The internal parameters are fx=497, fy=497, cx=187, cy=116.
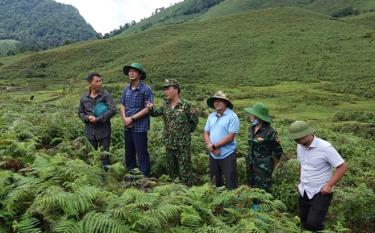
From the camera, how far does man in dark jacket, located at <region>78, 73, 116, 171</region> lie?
27.8 ft

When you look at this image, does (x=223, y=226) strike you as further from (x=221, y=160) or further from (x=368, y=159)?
(x=368, y=159)

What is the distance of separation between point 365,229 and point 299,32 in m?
93.4

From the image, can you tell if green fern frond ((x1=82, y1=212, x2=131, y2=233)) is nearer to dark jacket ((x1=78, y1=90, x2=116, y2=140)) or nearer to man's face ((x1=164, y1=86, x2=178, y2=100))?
man's face ((x1=164, y1=86, x2=178, y2=100))

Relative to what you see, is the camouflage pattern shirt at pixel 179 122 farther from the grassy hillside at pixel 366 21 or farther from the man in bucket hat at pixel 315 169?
the grassy hillside at pixel 366 21

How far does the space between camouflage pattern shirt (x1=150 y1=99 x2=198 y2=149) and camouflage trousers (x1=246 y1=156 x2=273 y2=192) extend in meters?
1.18

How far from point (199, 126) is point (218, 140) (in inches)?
294

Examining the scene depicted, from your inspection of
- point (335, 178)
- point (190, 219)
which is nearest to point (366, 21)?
point (335, 178)

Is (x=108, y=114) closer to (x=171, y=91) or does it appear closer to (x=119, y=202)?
(x=171, y=91)

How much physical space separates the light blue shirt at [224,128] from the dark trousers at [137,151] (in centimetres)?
138

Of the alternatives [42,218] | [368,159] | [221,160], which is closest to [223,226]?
[42,218]

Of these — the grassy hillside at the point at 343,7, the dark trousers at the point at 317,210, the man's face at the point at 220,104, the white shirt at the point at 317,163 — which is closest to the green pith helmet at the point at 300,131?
the white shirt at the point at 317,163

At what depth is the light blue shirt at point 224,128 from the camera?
25.3 ft

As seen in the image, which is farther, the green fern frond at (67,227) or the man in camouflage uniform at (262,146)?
the man in camouflage uniform at (262,146)

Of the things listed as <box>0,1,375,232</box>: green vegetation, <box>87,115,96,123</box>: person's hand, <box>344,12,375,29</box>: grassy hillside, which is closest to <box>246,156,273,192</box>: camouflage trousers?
<box>0,1,375,232</box>: green vegetation
